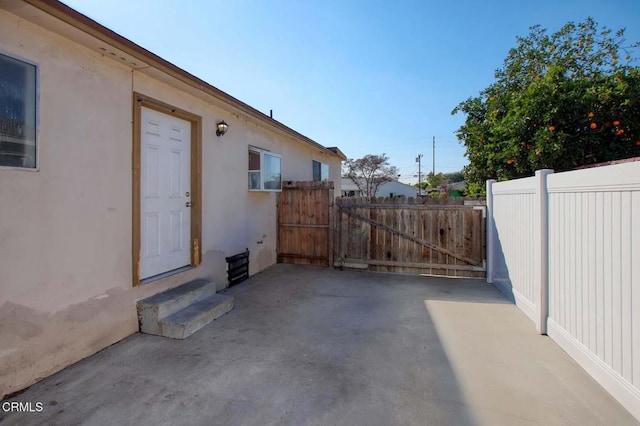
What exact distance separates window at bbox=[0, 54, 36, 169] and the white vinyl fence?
176 inches

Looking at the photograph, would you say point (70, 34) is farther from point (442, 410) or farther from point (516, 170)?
point (516, 170)

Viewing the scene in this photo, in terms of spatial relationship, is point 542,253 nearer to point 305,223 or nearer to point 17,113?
point 305,223

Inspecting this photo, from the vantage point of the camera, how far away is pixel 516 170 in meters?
7.24

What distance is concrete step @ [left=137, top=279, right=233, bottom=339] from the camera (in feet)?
11.2

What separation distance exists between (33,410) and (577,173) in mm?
4751

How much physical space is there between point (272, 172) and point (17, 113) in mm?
4278

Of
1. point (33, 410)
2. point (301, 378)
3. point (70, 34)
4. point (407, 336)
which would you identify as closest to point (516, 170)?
point (407, 336)

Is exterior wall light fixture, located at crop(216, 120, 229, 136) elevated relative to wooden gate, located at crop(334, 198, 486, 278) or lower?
elevated

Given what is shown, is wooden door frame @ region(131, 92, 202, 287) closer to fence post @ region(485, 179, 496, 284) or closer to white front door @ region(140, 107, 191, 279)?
white front door @ region(140, 107, 191, 279)

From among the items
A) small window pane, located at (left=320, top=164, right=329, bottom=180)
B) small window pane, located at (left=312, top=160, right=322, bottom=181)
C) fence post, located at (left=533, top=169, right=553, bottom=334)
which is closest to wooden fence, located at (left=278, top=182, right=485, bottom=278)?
fence post, located at (left=533, top=169, right=553, bottom=334)

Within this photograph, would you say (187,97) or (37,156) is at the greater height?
(187,97)

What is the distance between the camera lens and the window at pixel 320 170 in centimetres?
1015

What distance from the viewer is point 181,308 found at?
148 inches

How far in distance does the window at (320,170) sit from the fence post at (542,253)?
279 inches
